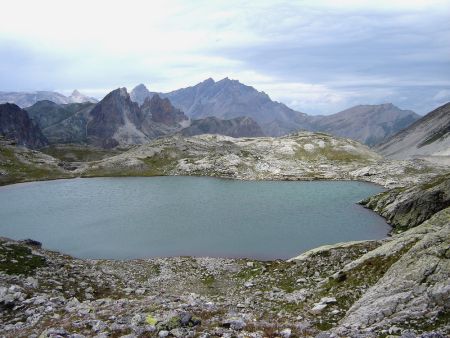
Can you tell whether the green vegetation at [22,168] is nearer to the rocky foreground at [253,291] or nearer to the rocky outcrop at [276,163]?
the rocky outcrop at [276,163]

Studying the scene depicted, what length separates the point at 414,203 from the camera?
245 ft

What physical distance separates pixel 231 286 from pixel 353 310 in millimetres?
18918

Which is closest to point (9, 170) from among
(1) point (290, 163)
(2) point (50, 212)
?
(2) point (50, 212)

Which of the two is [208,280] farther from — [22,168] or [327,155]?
[22,168]

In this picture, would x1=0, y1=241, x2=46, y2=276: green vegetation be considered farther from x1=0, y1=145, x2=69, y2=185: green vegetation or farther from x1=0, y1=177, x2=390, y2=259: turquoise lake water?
x1=0, y1=145, x2=69, y2=185: green vegetation

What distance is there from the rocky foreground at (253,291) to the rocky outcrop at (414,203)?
0.26 m

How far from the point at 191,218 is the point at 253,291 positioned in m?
44.5

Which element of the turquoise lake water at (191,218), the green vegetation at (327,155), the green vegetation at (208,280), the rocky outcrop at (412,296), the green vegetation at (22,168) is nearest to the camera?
the rocky outcrop at (412,296)

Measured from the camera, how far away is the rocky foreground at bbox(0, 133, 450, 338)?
22938mm

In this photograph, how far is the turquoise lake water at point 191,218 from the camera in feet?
213

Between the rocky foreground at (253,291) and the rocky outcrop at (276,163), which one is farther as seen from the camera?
the rocky outcrop at (276,163)

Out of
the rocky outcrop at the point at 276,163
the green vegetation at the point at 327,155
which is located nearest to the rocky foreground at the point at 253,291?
the rocky outcrop at the point at 276,163

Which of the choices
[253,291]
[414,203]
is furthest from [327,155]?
[253,291]

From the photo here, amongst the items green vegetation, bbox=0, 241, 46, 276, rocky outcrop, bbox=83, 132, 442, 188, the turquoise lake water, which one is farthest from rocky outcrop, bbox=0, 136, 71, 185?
green vegetation, bbox=0, 241, 46, 276
